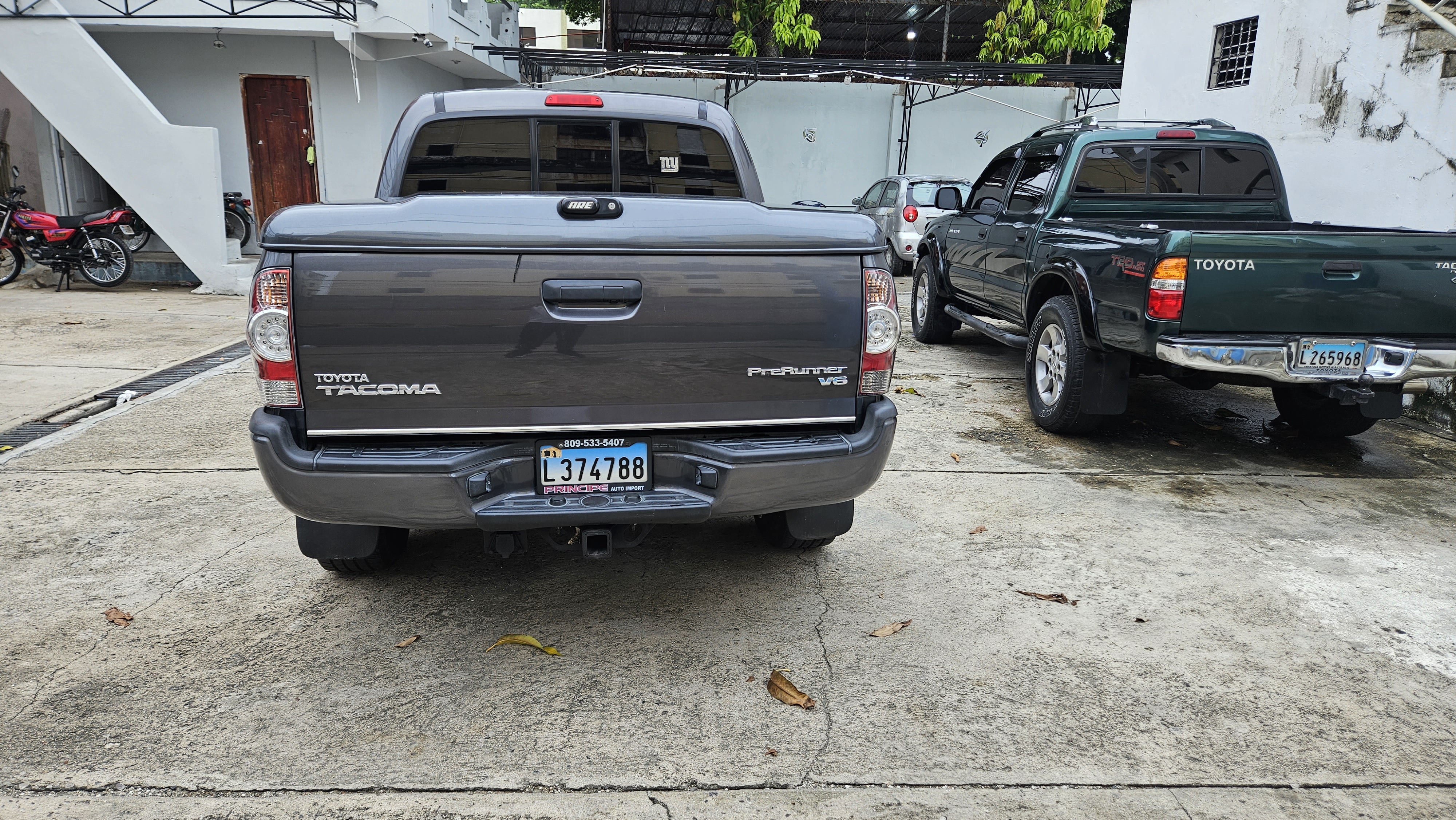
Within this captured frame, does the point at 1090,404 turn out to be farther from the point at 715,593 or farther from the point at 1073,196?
the point at 715,593

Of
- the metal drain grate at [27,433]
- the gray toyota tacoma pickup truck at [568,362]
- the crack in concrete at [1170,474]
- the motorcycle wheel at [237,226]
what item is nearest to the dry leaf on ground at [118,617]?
the gray toyota tacoma pickup truck at [568,362]

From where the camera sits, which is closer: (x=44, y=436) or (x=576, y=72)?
(x=44, y=436)

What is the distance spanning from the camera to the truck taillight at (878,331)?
300cm

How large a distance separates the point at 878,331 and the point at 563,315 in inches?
38.0

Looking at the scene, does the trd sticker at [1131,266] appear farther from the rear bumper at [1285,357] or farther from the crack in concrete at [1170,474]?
the crack in concrete at [1170,474]

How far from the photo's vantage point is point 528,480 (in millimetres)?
2898

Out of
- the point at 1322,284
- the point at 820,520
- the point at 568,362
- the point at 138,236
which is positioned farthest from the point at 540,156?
the point at 138,236

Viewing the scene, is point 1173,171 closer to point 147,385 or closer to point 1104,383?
point 1104,383

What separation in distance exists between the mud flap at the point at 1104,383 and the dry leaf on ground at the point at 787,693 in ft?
11.1

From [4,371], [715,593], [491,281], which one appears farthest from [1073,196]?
[4,371]

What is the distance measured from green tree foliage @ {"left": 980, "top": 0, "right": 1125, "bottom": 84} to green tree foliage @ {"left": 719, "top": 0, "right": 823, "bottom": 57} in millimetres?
4418

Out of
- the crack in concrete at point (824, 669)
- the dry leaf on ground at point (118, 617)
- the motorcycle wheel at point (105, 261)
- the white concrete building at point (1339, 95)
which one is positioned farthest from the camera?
the motorcycle wheel at point (105, 261)

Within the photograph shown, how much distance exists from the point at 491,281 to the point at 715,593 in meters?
1.58

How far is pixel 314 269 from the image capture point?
2688mm
